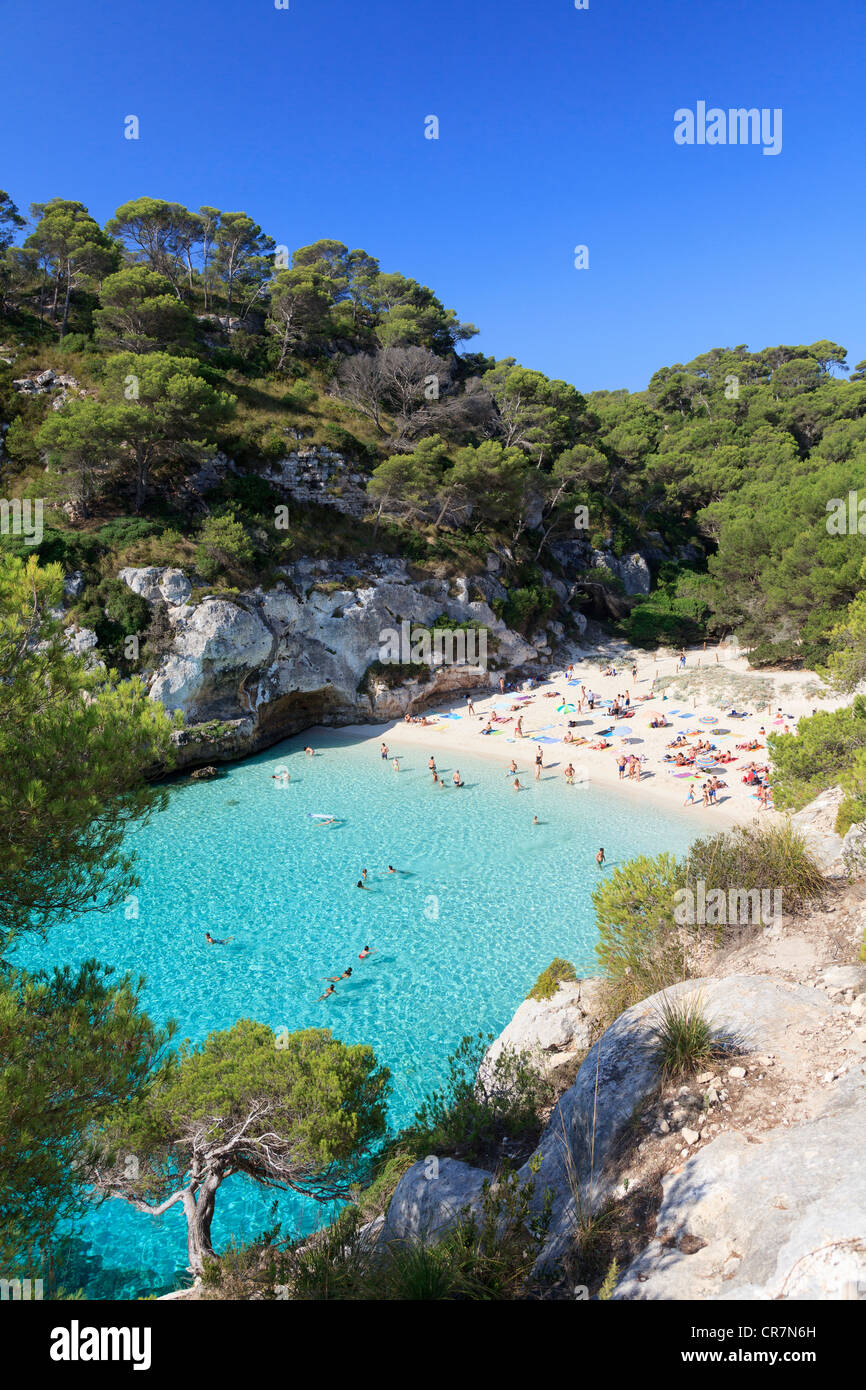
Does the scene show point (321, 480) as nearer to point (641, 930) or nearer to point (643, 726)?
point (643, 726)

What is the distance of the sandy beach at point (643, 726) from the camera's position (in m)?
22.8

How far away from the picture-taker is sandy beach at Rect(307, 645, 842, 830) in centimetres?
2284

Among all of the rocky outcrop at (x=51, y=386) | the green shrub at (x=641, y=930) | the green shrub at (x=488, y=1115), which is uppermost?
→ the rocky outcrop at (x=51, y=386)

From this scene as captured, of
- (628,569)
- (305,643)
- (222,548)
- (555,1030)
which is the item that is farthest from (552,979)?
(628,569)

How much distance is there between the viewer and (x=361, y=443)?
3731 centimetres

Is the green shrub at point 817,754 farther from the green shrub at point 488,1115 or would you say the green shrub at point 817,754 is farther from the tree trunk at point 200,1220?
the tree trunk at point 200,1220

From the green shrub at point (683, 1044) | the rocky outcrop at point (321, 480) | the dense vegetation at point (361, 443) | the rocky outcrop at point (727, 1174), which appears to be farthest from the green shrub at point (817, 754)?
the rocky outcrop at point (321, 480)

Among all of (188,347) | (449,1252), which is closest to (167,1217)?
(449,1252)

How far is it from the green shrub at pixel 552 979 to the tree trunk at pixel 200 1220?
18.3 feet

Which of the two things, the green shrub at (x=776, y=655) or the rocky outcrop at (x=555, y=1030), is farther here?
the green shrub at (x=776, y=655)

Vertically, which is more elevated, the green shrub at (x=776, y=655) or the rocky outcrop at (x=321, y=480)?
the rocky outcrop at (x=321, y=480)

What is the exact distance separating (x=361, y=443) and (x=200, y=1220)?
3701 centimetres

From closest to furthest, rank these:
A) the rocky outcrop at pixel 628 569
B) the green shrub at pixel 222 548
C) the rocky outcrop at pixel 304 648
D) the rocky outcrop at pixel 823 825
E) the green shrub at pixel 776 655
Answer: the rocky outcrop at pixel 823 825, the rocky outcrop at pixel 304 648, the green shrub at pixel 222 548, the green shrub at pixel 776 655, the rocky outcrop at pixel 628 569
